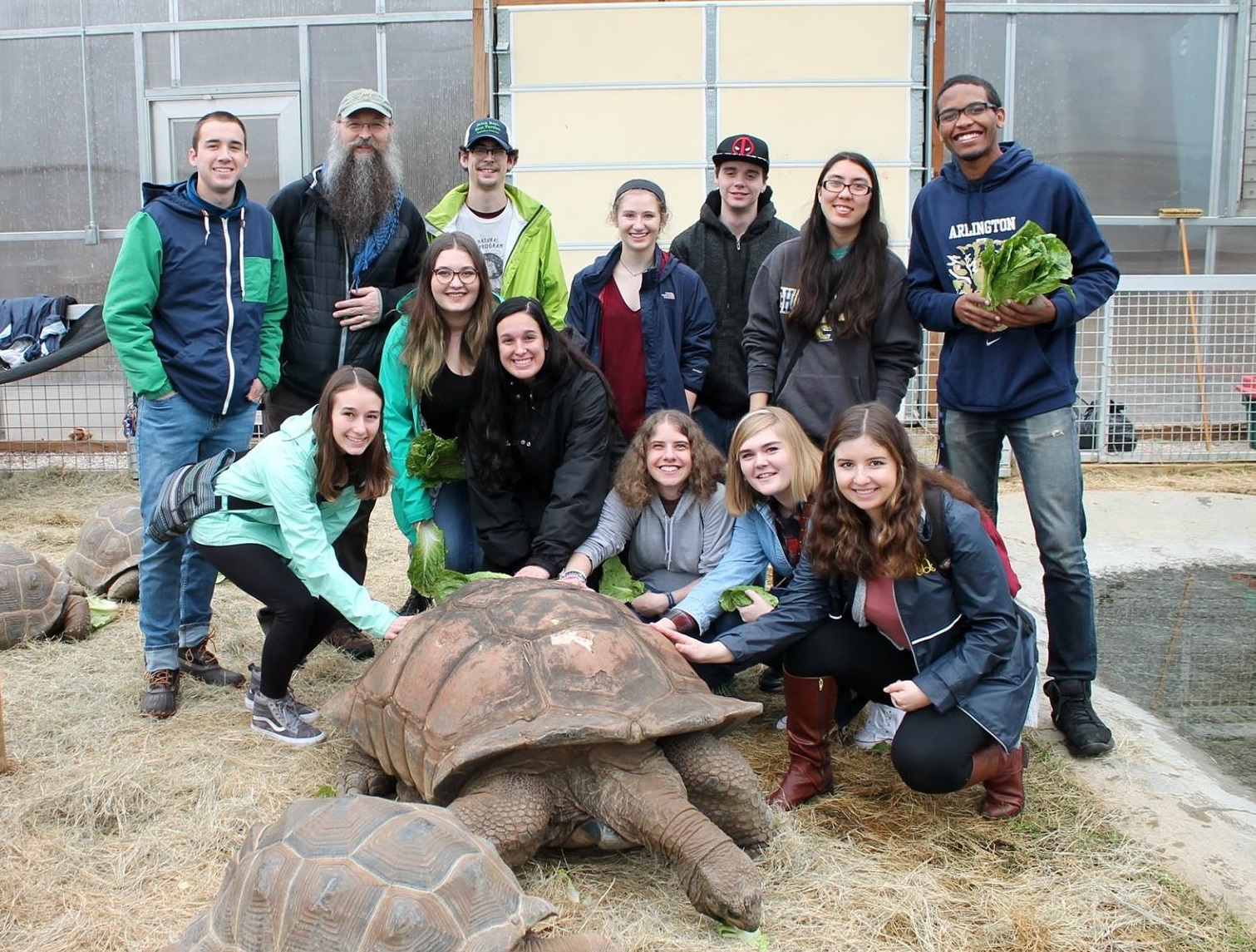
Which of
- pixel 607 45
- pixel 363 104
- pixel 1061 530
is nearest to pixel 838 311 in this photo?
pixel 1061 530

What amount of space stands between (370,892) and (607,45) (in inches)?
369

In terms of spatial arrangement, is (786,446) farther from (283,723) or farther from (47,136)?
(47,136)

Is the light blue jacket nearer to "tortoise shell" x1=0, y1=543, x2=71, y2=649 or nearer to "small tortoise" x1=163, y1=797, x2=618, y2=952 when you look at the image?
"small tortoise" x1=163, y1=797, x2=618, y2=952

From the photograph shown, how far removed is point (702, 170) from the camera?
10.6m

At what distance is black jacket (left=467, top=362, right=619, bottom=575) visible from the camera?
193 inches

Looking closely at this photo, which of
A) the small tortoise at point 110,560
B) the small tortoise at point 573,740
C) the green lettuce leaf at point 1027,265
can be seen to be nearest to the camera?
the small tortoise at point 573,740

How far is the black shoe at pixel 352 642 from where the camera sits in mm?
5689

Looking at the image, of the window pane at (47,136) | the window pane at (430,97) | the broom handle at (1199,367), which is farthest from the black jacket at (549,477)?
the window pane at (47,136)

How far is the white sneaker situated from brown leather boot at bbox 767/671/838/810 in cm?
55

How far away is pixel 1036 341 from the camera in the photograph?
14.6ft

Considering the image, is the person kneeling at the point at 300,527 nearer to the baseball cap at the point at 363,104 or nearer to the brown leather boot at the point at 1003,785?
the baseball cap at the point at 363,104

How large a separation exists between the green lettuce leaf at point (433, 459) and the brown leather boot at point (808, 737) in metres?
2.01

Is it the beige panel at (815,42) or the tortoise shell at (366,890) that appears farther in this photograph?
the beige panel at (815,42)

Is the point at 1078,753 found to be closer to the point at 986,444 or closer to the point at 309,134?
the point at 986,444
